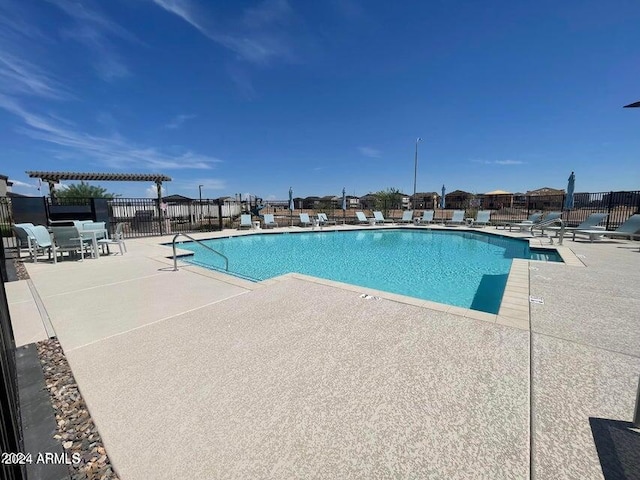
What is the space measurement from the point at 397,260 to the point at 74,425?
830cm

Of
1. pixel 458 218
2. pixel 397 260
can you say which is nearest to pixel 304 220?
pixel 397 260

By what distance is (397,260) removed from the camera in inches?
347

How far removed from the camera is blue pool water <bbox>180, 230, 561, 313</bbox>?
5.92 meters

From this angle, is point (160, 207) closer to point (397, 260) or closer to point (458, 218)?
point (397, 260)

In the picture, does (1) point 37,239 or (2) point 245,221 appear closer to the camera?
(1) point 37,239

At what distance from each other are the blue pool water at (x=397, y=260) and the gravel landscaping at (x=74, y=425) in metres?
3.78

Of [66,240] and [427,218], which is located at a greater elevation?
[427,218]

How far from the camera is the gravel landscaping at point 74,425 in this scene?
1.40m

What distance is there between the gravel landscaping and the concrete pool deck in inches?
2.3

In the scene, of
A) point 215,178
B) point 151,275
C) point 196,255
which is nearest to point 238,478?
point 151,275

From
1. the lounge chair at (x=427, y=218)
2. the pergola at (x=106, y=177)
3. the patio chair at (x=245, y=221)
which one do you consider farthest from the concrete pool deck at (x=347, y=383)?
the lounge chair at (x=427, y=218)

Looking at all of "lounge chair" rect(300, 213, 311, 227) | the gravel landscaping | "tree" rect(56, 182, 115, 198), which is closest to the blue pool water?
"lounge chair" rect(300, 213, 311, 227)

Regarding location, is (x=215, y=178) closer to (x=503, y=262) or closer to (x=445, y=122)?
(x=445, y=122)

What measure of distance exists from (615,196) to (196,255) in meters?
18.1
